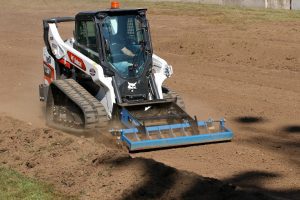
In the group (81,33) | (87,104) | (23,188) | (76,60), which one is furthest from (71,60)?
(23,188)

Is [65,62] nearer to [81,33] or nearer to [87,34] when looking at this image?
[81,33]

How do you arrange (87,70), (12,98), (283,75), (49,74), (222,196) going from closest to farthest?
(222,196)
(87,70)
(49,74)
(12,98)
(283,75)

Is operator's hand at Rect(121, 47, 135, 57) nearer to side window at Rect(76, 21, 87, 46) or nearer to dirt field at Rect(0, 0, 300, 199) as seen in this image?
side window at Rect(76, 21, 87, 46)

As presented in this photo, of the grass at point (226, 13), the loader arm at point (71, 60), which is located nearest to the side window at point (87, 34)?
the loader arm at point (71, 60)

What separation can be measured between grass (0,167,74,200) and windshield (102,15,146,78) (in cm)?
319

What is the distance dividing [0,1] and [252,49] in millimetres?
21894

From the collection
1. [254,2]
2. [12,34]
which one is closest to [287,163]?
[12,34]

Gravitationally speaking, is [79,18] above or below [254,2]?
above

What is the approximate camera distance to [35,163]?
8984 millimetres

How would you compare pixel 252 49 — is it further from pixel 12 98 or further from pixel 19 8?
pixel 19 8

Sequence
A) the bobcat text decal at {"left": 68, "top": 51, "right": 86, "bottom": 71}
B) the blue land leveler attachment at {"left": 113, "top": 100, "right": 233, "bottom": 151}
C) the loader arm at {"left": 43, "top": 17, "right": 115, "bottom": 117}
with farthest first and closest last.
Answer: the bobcat text decal at {"left": 68, "top": 51, "right": 86, "bottom": 71}, the loader arm at {"left": 43, "top": 17, "right": 115, "bottom": 117}, the blue land leveler attachment at {"left": 113, "top": 100, "right": 233, "bottom": 151}

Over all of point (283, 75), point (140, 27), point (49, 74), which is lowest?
point (283, 75)

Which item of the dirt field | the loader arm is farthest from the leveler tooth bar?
the loader arm

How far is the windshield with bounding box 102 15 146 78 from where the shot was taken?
11.0m
